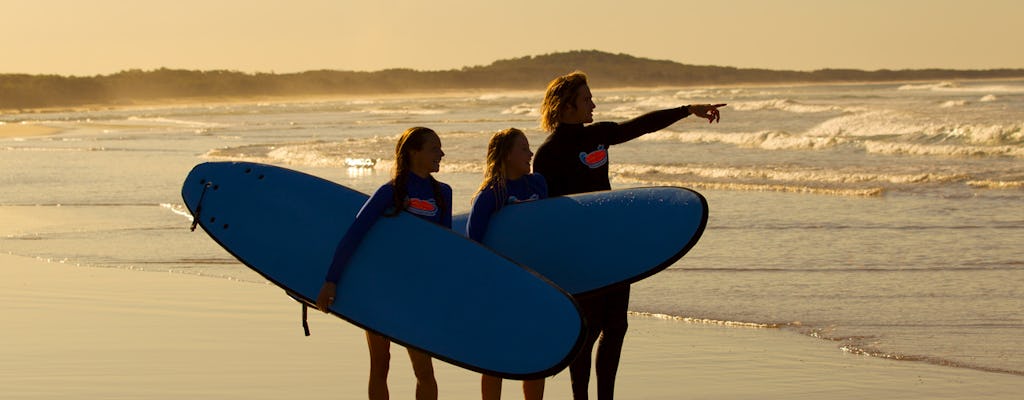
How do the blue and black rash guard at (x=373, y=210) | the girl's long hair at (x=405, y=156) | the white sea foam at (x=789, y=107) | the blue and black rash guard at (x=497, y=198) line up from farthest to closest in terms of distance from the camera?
1. the white sea foam at (x=789, y=107)
2. the blue and black rash guard at (x=497, y=198)
3. the blue and black rash guard at (x=373, y=210)
4. the girl's long hair at (x=405, y=156)

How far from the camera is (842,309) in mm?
7578

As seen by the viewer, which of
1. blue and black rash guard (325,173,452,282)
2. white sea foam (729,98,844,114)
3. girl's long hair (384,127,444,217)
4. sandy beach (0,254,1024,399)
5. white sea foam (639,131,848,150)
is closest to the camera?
girl's long hair (384,127,444,217)

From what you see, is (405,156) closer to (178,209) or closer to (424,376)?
(424,376)

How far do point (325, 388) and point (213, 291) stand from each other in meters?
2.86

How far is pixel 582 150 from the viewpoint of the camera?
5023 mm

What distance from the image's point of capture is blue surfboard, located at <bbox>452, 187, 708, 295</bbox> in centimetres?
484

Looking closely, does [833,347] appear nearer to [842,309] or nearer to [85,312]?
[842,309]

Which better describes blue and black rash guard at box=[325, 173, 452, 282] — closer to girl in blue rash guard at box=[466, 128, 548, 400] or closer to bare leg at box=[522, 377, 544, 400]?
girl in blue rash guard at box=[466, 128, 548, 400]

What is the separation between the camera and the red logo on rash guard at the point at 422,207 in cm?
468

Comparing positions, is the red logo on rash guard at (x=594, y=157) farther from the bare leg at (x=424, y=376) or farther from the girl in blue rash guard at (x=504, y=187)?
the bare leg at (x=424, y=376)

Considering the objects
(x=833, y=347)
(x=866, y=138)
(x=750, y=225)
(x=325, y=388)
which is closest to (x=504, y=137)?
(x=325, y=388)

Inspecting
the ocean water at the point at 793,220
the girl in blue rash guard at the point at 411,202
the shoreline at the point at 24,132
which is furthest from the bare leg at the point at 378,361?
the shoreline at the point at 24,132

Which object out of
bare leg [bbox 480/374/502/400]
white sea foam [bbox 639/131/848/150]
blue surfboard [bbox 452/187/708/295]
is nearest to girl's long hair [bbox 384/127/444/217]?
blue surfboard [bbox 452/187/708/295]

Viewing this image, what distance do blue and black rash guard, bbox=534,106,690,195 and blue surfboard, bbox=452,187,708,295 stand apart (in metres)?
0.12
